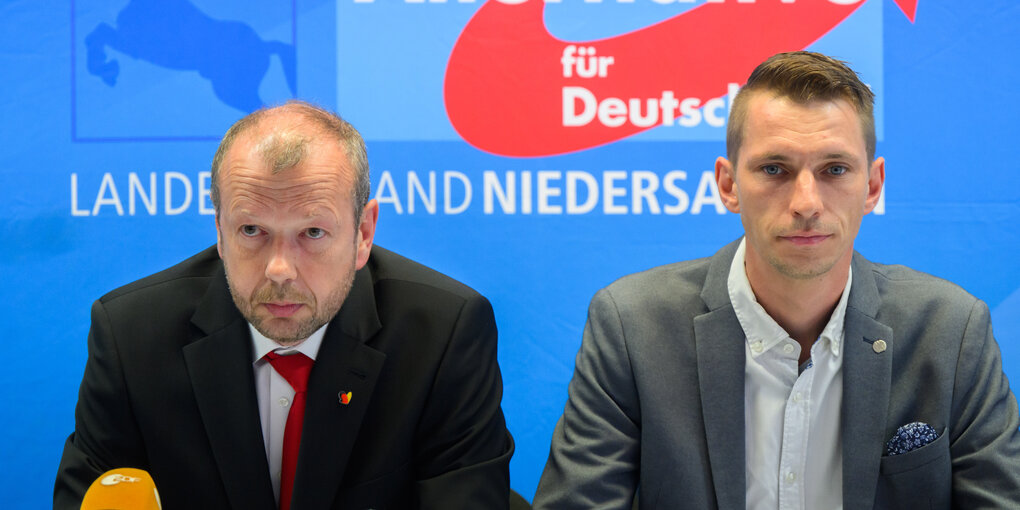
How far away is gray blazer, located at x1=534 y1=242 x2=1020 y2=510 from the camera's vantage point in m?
1.97

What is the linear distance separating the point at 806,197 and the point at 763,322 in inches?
12.9

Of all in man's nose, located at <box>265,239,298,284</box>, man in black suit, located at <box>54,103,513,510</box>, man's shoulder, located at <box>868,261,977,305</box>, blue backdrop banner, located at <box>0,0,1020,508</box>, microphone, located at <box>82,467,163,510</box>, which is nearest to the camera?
microphone, located at <box>82,467,163,510</box>

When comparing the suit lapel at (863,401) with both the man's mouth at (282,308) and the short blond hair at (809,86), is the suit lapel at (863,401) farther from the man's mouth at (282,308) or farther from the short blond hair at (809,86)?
the man's mouth at (282,308)

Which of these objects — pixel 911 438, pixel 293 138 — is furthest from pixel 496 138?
pixel 911 438

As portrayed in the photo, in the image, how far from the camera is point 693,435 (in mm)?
2025

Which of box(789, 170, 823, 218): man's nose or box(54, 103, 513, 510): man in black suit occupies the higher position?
box(789, 170, 823, 218): man's nose

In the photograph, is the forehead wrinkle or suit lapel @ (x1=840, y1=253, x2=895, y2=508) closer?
the forehead wrinkle

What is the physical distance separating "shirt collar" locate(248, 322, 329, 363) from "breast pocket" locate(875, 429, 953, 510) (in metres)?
1.32

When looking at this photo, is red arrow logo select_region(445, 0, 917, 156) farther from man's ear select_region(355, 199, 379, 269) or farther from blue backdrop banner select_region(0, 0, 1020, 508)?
man's ear select_region(355, 199, 379, 269)

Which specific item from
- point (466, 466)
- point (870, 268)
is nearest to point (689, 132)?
point (870, 268)

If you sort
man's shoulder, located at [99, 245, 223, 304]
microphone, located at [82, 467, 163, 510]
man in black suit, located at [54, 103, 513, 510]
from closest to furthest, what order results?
1. microphone, located at [82, 467, 163, 510]
2. man in black suit, located at [54, 103, 513, 510]
3. man's shoulder, located at [99, 245, 223, 304]

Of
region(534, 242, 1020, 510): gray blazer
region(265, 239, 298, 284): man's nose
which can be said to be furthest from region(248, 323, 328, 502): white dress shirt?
region(534, 242, 1020, 510): gray blazer

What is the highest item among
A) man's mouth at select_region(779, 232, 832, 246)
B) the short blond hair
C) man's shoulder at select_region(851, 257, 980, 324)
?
the short blond hair

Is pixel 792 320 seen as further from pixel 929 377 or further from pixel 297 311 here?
pixel 297 311
